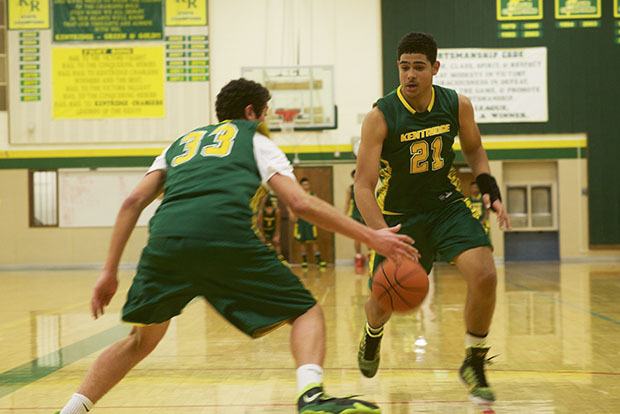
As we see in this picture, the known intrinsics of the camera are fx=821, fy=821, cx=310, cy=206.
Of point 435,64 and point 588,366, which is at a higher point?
point 435,64

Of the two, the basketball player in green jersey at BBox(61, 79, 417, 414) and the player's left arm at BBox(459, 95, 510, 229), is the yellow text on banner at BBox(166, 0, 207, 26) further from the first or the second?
the basketball player in green jersey at BBox(61, 79, 417, 414)

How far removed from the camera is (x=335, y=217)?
278 cm

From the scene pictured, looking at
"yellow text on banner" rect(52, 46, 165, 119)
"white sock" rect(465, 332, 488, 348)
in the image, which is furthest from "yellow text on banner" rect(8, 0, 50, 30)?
"white sock" rect(465, 332, 488, 348)

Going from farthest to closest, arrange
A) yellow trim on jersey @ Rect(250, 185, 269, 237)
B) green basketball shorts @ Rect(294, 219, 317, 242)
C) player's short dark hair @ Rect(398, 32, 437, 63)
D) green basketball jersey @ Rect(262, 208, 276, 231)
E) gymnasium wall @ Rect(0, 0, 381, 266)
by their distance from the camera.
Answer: gymnasium wall @ Rect(0, 0, 381, 266) < green basketball shorts @ Rect(294, 219, 317, 242) < green basketball jersey @ Rect(262, 208, 276, 231) < player's short dark hair @ Rect(398, 32, 437, 63) < yellow trim on jersey @ Rect(250, 185, 269, 237)

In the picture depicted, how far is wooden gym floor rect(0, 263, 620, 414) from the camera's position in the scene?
4.16m

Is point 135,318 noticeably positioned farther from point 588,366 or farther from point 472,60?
point 472,60

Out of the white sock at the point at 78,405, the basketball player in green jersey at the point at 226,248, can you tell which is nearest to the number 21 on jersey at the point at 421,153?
the basketball player in green jersey at the point at 226,248

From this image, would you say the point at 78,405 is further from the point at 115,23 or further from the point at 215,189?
the point at 115,23

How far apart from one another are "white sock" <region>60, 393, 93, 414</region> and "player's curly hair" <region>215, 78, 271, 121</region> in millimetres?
1217

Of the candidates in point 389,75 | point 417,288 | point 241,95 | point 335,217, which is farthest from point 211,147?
point 389,75

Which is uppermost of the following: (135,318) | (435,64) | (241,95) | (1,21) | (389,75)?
(1,21)

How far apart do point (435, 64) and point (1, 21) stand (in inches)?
644

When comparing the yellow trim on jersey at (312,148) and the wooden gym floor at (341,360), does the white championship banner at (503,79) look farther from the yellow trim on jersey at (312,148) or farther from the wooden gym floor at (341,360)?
the wooden gym floor at (341,360)

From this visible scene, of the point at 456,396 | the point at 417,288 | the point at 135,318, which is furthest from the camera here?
the point at 456,396
